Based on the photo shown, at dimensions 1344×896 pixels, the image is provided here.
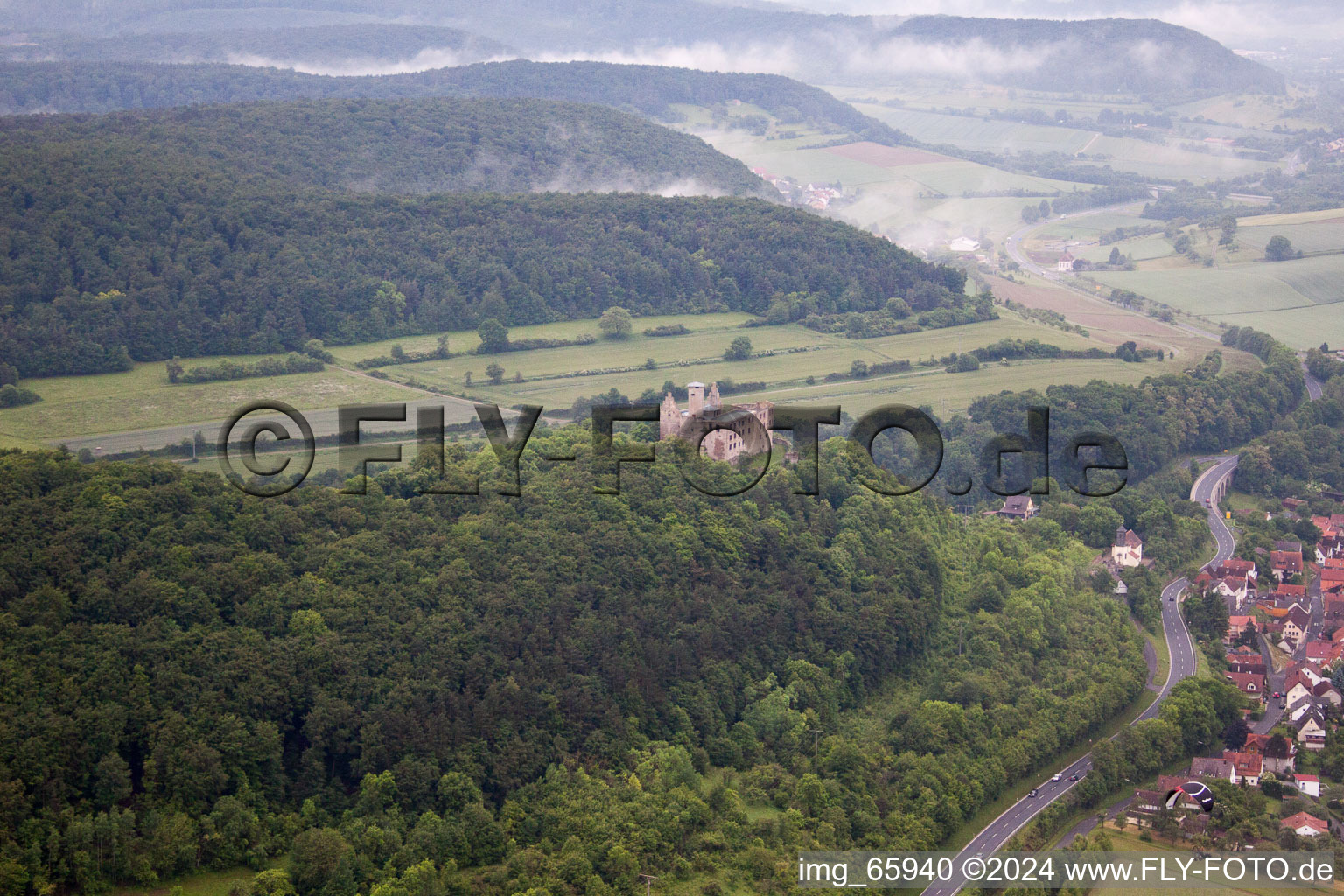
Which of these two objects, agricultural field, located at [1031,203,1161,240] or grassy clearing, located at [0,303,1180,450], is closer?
grassy clearing, located at [0,303,1180,450]

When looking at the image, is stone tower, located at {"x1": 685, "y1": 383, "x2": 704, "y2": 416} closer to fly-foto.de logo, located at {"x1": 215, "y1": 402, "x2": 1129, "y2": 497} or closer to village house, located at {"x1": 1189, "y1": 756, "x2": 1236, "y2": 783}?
fly-foto.de logo, located at {"x1": 215, "y1": 402, "x2": 1129, "y2": 497}

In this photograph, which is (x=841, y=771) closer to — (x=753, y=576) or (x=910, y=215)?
(x=753, y=576)

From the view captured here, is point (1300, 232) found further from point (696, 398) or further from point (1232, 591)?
point (696, 398)

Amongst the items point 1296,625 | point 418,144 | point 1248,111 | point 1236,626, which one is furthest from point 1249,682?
point 1248,111

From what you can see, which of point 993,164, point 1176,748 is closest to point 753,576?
point 1176,748

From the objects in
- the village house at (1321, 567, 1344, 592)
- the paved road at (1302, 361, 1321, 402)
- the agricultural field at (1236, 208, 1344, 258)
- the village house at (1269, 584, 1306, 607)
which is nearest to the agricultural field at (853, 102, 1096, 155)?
the agricultural field at (1236, 208, 1344, 258)

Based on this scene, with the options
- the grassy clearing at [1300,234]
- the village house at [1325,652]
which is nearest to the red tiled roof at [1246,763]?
the village house at [1325,652]
